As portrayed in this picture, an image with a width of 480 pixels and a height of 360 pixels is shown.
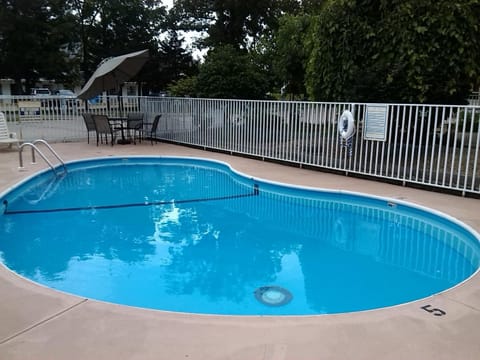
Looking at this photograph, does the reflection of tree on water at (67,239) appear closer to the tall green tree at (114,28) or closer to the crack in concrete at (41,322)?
the crack in concrete at (41,322)

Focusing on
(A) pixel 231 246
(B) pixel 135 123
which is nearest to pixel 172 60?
Answer: (B) pixel 135 123

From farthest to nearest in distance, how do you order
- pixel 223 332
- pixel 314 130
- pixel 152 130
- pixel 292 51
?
pixel 292 51 < pixel 152 130 < pixel 314 130 < pixel 223 332

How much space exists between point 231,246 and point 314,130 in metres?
4.49

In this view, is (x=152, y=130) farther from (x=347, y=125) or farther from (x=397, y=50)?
(x=397, y=50)

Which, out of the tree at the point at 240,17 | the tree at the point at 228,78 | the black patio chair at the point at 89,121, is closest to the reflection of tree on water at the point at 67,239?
the black patio chair at the point at 89,121

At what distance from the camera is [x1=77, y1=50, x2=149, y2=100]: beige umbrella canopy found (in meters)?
11.5

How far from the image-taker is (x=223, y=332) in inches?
105

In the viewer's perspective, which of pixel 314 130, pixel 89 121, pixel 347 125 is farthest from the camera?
pixel 89 121

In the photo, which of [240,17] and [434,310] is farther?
[240,17]

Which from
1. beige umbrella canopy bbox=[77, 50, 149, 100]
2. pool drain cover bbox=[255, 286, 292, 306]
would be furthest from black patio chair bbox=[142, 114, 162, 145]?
pool drain cover bbox=[255, 286, 292, 306]

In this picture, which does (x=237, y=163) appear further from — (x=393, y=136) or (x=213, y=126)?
(x=393, y=136)

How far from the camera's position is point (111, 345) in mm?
2484

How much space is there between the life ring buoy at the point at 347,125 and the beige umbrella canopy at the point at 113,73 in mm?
6577

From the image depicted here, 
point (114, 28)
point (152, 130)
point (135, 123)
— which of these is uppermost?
point (114, 28)
